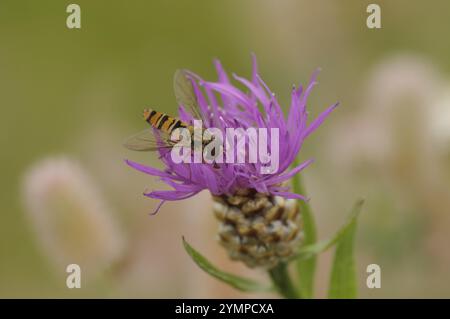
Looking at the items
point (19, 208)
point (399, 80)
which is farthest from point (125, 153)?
point (399, 80)

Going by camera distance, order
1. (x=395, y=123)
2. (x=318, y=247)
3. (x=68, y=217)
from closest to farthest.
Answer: (x=318, y=247), (x=68, y=217), (x=395, y=123)

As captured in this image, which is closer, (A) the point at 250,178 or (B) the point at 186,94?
(A) the point at 250,178

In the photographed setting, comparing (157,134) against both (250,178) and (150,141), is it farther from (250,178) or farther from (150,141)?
(250,178)

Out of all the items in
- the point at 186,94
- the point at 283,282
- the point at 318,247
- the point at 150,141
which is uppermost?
the point at 186,94

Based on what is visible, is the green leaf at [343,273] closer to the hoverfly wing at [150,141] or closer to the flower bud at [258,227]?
the flower bud at [258,227]

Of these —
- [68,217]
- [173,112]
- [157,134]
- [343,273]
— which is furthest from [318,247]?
[173,112]

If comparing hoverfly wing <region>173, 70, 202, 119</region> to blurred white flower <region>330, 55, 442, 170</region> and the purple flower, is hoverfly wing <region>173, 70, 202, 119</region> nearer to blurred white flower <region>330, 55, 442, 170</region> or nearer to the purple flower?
the purple flower
